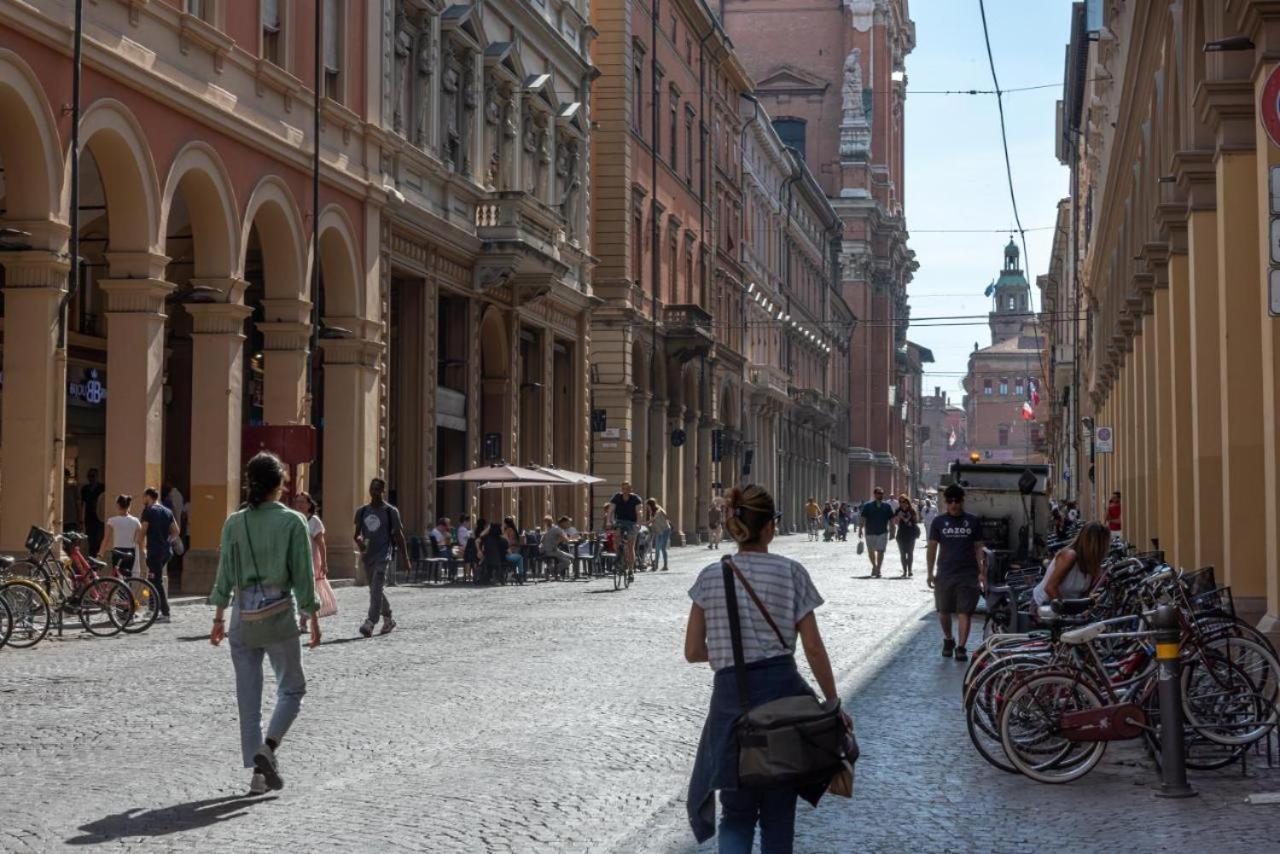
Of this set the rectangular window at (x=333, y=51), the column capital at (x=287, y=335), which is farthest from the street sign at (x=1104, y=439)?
the column capital at (x=287, y=335)

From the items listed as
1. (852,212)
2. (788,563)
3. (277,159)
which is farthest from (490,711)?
(852,212)

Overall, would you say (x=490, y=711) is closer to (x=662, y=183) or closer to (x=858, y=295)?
(x=662, y=183)

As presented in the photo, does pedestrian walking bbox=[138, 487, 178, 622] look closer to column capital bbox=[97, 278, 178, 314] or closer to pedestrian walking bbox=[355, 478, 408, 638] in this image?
column capital bbox=[97, 278, 178, 314]

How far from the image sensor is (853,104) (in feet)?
371

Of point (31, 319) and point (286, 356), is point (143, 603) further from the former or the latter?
point (286, 356)

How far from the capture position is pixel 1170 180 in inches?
802

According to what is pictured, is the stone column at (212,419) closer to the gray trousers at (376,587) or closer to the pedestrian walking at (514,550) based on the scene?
the gray trousers at (376,587)

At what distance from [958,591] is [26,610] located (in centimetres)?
876

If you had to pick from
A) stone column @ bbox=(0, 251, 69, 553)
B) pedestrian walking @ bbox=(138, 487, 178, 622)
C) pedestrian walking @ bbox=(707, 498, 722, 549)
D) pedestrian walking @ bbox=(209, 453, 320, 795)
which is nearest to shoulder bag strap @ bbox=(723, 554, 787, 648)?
pedestrian walking @ bbox=(209, 453, 320, 795)

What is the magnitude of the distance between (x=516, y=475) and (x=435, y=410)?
81.4 inches

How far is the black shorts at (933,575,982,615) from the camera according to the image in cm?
1766

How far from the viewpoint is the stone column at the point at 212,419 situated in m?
27.6

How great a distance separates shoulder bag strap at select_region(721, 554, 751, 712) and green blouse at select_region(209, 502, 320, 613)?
368 cm

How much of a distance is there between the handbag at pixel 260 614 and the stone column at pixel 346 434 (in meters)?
22.4
